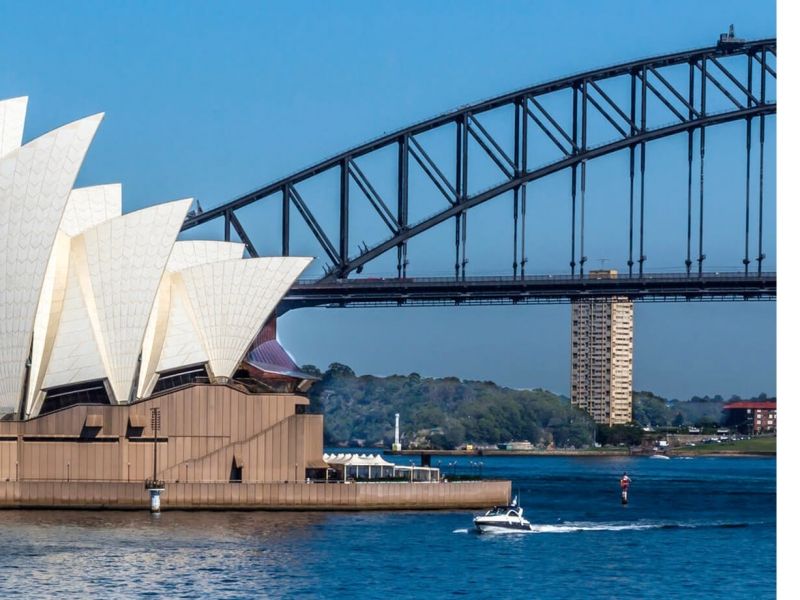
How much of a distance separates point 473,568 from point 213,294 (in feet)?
57.3

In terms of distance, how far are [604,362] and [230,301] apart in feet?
459

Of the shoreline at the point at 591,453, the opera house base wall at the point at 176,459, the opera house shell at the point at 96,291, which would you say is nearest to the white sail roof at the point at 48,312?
the opera house shell at the point at 96,291

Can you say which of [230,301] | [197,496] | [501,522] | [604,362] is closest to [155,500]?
[197,496]

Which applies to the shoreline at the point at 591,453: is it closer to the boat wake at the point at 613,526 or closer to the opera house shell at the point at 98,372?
the opera house shell at the point at 98,372

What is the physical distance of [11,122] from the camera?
40531 millimetres

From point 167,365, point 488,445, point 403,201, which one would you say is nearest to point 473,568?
point 167,365

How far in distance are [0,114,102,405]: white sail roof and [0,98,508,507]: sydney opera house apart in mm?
38

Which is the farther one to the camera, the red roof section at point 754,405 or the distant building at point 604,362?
the red roof section at point 754,405

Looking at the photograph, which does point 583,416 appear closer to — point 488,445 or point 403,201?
point 488,445

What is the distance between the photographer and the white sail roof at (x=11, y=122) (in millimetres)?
40438

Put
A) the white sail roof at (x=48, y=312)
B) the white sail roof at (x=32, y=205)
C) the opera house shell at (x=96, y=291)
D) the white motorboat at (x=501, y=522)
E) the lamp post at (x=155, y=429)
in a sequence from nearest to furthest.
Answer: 1. the white motorboat at (x=501, y=522)
2. the white sail roof at (x=32, y=205)
3. the opera house shell at (x=96, y=291)
4. the lamp post at (x=155, y=429)
5. the white sail roof at (x=48, y=312)

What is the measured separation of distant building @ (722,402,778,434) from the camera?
577ft

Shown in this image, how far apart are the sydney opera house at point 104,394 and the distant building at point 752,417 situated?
140 m

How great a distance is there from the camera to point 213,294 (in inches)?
1716
